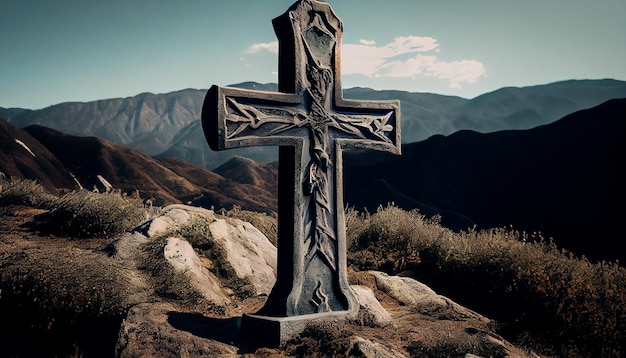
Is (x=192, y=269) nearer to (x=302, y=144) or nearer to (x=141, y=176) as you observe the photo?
(x=302, y=144)

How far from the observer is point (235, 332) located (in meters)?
5.16

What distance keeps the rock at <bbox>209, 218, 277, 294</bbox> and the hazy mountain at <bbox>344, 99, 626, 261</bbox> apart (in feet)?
45.0

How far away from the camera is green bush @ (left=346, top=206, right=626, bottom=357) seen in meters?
6.07

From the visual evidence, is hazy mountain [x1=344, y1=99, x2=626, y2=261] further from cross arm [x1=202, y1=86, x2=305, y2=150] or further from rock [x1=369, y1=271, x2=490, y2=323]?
cross arm [x1=202, y1=86, x2=305, y2=150]

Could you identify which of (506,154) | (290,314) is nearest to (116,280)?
(290,314)

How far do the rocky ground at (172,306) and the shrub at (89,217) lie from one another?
0.27 meters

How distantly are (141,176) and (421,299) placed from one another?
2160 centimetres

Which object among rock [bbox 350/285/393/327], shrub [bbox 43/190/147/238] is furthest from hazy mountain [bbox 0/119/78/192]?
rock [bbox 350/285/393/327]

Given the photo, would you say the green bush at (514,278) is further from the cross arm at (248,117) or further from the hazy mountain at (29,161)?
the hazy mountain at (29,161)

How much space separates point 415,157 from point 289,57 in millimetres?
21418

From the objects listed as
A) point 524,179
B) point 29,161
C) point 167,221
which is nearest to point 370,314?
point 167,221

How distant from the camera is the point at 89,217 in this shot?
7.89 metres

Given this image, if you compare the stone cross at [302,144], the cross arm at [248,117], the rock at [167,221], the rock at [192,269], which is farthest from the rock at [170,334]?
the rock at [167,221]

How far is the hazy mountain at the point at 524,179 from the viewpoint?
62.0 feet
